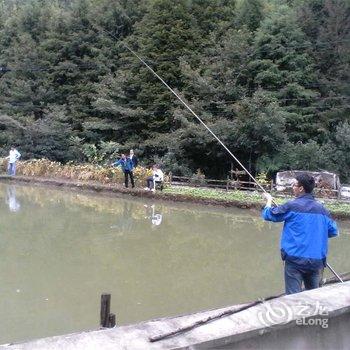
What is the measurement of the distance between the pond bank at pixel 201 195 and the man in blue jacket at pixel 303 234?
31.6 feet

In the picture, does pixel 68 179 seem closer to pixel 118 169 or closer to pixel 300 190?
pixel 118 169

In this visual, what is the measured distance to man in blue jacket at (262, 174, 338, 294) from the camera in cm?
423

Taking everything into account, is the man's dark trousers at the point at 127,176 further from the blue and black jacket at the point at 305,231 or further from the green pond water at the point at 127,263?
the blue and black jacket at the point at 305,231

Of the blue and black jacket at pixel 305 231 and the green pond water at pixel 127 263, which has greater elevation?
the blue and black jacket at pixel 305 231

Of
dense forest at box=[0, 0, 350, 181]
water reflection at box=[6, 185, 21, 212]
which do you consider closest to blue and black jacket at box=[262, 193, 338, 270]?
water reflection at box=[6, 185, 21, 212]

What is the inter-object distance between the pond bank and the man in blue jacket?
31.6 ft

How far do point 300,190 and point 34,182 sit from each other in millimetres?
17729

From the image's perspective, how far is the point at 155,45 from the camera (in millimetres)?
26266

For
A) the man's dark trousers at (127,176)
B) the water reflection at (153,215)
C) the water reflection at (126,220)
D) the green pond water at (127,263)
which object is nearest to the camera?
the green pond water at (127,263)

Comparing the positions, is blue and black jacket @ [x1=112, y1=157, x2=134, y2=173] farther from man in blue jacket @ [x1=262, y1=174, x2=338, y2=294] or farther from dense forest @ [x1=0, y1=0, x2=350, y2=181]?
man in blue jacket @ [x1=262, y1=174, x2=338, y2=294]

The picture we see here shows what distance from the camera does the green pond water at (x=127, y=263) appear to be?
20.5 ft

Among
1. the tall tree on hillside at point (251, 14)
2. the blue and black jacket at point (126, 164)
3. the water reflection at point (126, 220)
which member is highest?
the tall tree on hillside at point (251, 14)

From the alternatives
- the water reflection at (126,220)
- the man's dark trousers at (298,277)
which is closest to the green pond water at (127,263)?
the water reflection at (126,220)

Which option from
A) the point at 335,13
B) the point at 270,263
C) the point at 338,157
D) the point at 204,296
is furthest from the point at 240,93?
the point at 204,296
